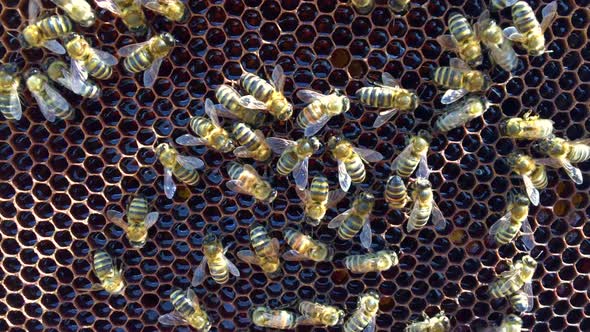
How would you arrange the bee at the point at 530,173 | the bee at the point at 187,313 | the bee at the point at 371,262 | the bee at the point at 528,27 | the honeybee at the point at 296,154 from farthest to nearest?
1. the bee at the point at 187,313
2. the bee at the point at 371,262
3. the bee at the point at 530,173
4. the honeybee at the point at 296,154
5. the bee at the point at 528,27

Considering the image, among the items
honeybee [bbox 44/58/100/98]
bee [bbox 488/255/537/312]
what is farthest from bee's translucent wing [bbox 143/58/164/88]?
bee [bbox 488/255/537/312]

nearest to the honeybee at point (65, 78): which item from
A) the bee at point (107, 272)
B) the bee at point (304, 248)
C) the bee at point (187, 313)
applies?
the bee at point (107, 272)

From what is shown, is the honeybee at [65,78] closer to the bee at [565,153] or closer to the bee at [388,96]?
the bee at [388,96]

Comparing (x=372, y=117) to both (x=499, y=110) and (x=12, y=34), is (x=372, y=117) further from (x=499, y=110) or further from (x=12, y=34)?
(x=12, y=34)

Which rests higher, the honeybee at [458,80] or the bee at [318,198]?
the honeybee at [458,80]

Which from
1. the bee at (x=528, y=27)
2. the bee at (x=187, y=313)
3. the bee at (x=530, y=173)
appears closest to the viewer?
the bee at (x=528, y=27)

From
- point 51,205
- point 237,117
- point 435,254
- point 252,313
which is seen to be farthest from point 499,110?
point 51,205

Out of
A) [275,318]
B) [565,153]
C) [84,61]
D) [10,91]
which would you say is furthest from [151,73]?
[565,153]
